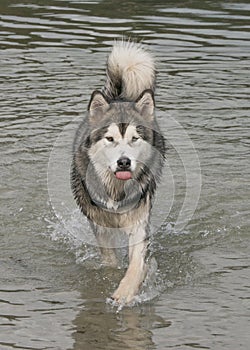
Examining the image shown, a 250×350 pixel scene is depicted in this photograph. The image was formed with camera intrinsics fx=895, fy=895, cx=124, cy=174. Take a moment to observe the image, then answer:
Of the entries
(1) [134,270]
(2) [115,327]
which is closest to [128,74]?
(1) [134,270]

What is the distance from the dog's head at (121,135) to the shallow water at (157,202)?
0.83 m

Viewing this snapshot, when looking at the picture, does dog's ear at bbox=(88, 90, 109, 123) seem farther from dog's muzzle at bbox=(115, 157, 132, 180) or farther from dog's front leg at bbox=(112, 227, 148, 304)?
dog's front leg at bbox=(112, 227, 148, 304)

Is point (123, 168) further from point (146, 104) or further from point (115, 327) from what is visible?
point (115, 327)

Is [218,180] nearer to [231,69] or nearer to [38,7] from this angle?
[231,69]

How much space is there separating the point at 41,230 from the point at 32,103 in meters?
3.87

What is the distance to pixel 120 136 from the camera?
20.5ft

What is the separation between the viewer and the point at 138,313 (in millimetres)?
5793

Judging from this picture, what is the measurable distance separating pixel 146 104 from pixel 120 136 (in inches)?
15.2

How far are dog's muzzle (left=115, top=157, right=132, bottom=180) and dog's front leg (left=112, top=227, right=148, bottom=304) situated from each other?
460mm

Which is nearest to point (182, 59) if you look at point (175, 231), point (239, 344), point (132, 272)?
point (175, 231)

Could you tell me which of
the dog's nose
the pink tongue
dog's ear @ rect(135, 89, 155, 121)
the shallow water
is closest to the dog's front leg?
the shallow water

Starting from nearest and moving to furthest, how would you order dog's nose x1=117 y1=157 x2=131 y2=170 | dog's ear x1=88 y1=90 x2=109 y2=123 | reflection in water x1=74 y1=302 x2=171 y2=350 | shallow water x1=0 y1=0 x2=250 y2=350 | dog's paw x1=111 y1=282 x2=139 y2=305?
1. reflection in water x1=74 y1=302 x2=171 y2=350
2. shallow water x1=0 y1=0 x2=250 y2=350
3. dog's paw x1=111 y1=282 x2=139 y2=305
4. dog's nose x1=117 y1=157 x2=131 y2=170
5. dog's ear x1=88 y1=90 x2=109 y2=123

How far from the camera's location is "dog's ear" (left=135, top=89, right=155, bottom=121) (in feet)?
21.1

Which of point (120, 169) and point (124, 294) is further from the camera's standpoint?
point (120, 169)
